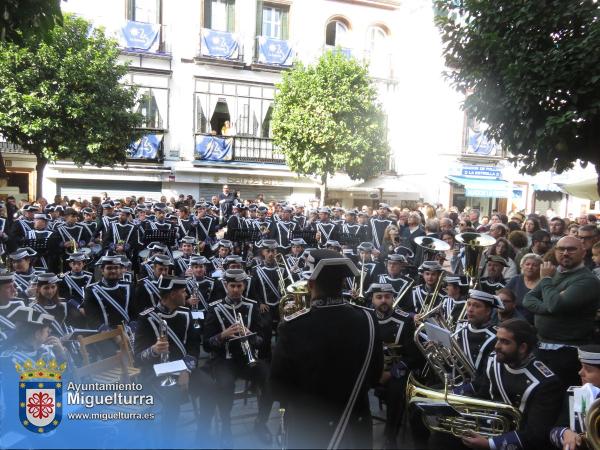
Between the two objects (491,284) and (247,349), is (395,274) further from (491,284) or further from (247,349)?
(247,349)

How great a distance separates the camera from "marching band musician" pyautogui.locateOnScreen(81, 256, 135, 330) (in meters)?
6.31

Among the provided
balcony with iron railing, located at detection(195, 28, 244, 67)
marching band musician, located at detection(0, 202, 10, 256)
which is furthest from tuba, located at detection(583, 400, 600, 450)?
balcony with iron railing, located at detection(195, 28, 244, 67)

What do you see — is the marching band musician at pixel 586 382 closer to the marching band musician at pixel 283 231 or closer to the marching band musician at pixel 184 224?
the marching band musician at pixel 283 231

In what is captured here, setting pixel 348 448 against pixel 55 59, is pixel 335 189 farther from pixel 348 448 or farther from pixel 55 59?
pixel 348 448

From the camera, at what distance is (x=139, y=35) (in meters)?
22.8

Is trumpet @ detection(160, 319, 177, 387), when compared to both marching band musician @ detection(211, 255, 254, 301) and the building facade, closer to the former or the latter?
marching band musician @ detection(211, 255, 254, 301)

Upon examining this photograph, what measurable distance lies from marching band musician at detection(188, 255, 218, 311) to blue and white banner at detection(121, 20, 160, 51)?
1800 centimetres

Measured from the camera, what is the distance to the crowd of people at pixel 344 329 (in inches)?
123

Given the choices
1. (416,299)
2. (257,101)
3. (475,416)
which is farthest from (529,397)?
(257,101)

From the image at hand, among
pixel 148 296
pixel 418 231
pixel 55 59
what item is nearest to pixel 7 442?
pixel 148 296

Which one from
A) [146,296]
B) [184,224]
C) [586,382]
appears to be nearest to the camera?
[586,382]

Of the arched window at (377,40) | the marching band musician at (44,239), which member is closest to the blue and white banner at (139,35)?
the arched window at (377,40)

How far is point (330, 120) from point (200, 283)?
1398cm

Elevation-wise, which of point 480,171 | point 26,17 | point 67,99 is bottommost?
point 480,171
